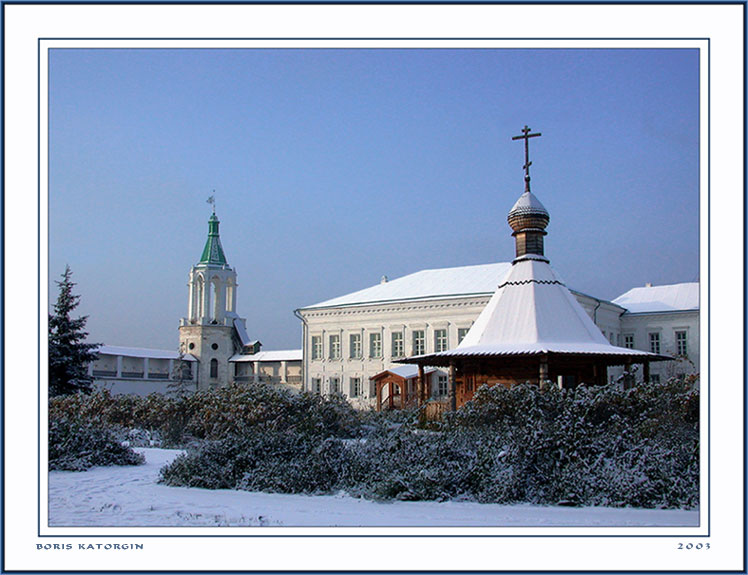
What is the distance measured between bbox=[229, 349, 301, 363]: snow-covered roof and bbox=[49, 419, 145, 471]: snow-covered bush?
2855 cm

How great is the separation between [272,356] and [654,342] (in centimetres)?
2008

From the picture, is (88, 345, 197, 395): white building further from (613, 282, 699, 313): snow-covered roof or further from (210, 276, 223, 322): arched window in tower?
(613, 282, 699, 313): snow-covered roof

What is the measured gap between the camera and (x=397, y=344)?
32.5 metres

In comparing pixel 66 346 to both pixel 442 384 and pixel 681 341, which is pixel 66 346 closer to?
pixel 442 384

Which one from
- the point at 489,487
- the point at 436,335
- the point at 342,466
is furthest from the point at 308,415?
the point at 436,335

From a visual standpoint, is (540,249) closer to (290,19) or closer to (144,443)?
(144,443)

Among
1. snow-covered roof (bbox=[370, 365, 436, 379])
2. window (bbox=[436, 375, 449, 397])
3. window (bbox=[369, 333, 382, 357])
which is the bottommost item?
window (bbox=[436, 375, 449, 397])

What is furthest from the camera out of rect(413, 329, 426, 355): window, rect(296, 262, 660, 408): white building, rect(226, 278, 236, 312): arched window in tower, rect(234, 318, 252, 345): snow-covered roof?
rect(234, 318, 252, 345): snow-covered roof

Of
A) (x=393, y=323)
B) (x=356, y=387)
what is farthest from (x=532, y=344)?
(x=356, y=387)

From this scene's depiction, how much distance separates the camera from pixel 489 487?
27.1ft

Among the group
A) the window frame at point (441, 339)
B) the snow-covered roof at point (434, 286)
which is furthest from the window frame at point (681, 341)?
the window frame at point (441, 339)

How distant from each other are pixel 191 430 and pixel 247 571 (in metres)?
9.30

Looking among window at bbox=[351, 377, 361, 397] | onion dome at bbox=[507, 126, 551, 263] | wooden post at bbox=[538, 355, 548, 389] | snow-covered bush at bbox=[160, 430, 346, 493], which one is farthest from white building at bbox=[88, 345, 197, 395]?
snow-covered bush at bbox=[160, 430, 346, 493]

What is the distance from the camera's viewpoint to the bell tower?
136 feet
